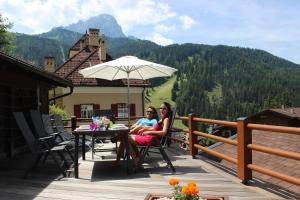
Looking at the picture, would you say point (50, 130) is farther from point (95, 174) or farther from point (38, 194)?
point (38, 194)

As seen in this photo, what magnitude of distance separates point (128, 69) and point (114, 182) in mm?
4582

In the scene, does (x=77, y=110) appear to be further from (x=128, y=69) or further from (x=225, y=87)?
(x=225, y=87)

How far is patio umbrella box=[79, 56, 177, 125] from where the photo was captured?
8898mm

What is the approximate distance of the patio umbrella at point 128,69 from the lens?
8898 mm

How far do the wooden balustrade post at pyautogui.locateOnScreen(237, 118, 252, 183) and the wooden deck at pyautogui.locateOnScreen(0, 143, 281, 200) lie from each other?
7.2 inches

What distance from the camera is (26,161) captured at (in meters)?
8.70

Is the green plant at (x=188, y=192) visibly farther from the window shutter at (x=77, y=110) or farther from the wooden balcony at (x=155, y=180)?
the window shutter at (x=77, y=110)

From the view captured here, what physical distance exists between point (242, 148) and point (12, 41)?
100 ft

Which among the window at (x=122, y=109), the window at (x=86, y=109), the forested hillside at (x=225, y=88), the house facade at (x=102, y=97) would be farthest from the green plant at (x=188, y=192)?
the forested hillside at (x=225, y=88)

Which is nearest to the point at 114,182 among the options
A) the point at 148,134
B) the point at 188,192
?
the point at 148,134

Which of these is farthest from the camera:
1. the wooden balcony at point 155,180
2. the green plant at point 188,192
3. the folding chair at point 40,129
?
the folding chair at point 40,129

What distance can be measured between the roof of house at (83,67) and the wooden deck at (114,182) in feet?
67.1

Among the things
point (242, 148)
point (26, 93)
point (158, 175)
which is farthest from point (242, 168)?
point (26, 93)

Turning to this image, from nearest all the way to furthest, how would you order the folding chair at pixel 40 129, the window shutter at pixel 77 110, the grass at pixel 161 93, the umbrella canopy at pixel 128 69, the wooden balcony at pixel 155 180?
the wooden balcony at pixel 155 180, the folding chair at pixel 40 129, the umbrella canopy at pixel 128 69, the window shutter at pixel 77 110, the grass at pixel 161 93
